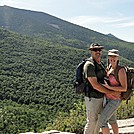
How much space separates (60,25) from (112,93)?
178 metres

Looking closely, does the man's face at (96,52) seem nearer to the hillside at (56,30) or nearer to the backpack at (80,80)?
the backpack at (80,80)

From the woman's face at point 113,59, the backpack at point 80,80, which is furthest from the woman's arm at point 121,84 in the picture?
the backpack at point 80,80

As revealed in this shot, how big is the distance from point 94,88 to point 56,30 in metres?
158

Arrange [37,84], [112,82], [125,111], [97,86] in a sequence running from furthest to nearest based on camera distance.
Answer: [37,84]
[125,111]
[112,82]
[97,86]

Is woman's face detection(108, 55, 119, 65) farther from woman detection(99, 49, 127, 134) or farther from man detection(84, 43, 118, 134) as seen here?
man detection(84, 43, 118, 134)

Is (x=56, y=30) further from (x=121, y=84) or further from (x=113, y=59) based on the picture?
(x=121, y=84)

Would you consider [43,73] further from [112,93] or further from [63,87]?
[112,93]

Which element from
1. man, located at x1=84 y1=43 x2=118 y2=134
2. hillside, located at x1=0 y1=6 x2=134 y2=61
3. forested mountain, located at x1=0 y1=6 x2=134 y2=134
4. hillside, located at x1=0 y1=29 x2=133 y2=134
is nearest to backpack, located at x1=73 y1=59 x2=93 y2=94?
man, located at x1=84 y1=43 x2=118 y2=134

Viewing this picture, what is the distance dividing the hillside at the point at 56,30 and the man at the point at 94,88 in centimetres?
12951

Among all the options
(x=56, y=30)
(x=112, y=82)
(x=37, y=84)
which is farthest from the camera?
(x=56, y=30)

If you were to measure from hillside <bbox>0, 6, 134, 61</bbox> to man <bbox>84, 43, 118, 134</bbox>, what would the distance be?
12951 cm

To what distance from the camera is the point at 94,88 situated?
3.90 meters

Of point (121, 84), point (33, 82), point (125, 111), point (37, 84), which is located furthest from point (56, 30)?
point (121, 84)

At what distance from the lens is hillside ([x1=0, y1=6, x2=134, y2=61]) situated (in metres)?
142
